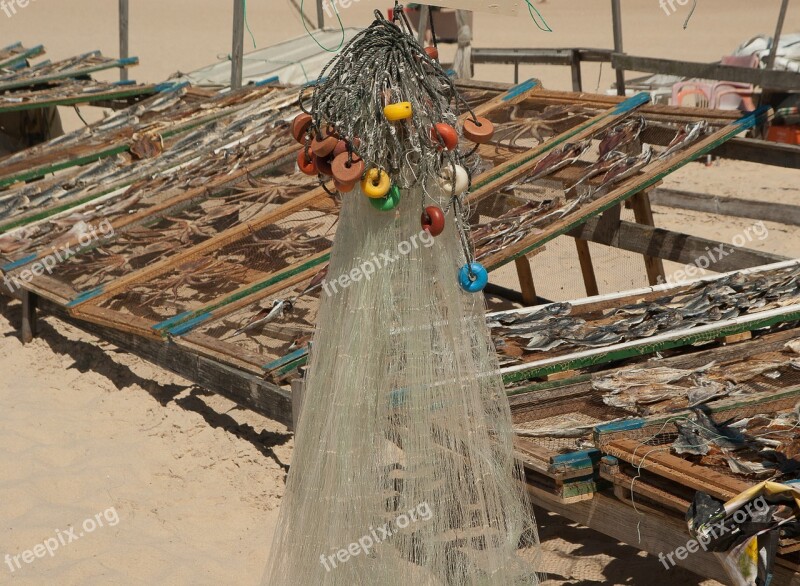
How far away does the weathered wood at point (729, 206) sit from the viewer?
24.7 ft

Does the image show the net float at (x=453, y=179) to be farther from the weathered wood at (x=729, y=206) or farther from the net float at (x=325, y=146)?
the weathered wood at (x=729, y=206)

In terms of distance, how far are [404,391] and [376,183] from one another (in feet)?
2.03

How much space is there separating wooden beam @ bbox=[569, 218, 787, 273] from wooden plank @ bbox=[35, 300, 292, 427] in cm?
262

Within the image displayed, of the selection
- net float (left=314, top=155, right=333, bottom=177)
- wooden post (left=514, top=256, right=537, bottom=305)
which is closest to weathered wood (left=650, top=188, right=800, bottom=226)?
wooden post (left=514, top=256, right=537, bottom=305)

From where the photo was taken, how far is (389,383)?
9.79 ft

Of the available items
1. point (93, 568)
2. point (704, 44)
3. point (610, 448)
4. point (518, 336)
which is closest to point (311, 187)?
point (518, 336)

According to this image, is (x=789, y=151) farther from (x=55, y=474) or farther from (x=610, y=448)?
(x=55, y=474)

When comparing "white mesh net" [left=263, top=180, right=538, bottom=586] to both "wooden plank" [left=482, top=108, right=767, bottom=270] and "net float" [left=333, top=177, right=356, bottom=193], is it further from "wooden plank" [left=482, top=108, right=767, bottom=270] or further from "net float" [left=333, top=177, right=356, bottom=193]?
"wooden plank" [left=482, top=108, right=767, bottom=270]

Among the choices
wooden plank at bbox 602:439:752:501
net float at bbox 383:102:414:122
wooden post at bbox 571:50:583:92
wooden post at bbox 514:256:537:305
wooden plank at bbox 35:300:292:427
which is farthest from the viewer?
wooden post at bbox 571:50:583:92

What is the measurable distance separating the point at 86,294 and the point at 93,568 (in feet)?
5.69

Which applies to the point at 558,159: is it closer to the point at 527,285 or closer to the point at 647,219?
the point at 647,219

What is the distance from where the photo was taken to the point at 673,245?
5.98m

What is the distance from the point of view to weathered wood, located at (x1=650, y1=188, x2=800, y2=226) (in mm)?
7539

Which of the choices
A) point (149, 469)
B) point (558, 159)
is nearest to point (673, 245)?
point (558, 159)
